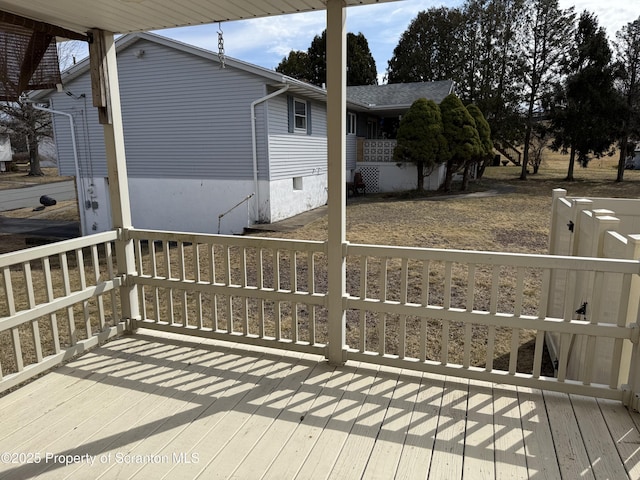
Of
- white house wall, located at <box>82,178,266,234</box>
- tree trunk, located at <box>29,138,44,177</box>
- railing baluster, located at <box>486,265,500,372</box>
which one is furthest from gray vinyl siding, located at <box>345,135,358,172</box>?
tree trunk, located at <box>29,138,44,177</box>

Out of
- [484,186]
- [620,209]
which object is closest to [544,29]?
[484,186]

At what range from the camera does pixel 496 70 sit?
25.1m

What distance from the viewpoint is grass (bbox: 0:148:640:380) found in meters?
4.46

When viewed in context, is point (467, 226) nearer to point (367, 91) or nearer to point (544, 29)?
point (367, 91)

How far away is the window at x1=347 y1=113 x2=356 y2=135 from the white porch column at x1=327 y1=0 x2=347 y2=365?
1417 centimetres

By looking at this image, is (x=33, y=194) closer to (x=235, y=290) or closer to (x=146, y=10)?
(x=146, y=10)

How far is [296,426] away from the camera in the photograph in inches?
95.0

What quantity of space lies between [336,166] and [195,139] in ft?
31.2

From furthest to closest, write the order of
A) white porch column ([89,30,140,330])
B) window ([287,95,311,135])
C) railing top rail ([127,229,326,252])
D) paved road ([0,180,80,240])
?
1. paved road ([0,180,80,240])
2. window ([287,95,311,135])
3. white porch column ([89,30,140,330])
4. railing top rail ([127,229,326,252])

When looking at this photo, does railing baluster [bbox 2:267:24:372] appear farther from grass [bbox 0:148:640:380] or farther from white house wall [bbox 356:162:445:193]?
white house wall [bbox 356:162:445:193]

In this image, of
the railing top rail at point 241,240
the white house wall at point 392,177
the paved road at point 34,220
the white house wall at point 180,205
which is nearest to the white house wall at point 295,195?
the white house wall at point 180,205

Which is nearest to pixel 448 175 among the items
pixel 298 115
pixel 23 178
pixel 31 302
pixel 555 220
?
pixel 298 115

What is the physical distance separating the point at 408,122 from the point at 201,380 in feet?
45.6

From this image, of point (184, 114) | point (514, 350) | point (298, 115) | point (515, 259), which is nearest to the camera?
point (515, 259)
